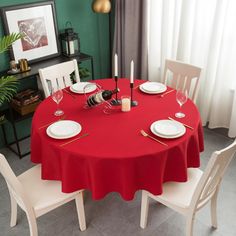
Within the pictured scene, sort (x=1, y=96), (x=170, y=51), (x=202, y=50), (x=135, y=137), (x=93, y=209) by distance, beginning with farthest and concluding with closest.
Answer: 1. (x=170, y=51)
2. (x=202, y=50)
3. (x=1, y=96)
4. (x=93, y=209)
5. (x=135, y=137)

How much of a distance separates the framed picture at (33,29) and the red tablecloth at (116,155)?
115 cm

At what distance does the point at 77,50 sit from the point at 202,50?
1.41 metres

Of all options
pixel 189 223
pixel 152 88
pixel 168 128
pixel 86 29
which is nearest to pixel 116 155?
pixel 168 128

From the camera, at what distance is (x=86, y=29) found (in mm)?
3691

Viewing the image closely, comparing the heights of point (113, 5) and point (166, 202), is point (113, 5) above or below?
above

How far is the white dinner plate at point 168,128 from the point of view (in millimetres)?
1992

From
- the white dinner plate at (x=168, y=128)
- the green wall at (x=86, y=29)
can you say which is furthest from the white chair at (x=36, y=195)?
the green wall at (x=86, y=29)

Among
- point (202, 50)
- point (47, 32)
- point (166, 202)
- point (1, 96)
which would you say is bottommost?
point (166, 202)

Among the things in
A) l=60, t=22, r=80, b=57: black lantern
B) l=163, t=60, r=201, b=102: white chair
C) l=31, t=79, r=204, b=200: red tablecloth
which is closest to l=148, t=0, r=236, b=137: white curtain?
l=163, t=60, r=201, b=102: white chair

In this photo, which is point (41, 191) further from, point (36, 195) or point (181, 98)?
point (181, 98)

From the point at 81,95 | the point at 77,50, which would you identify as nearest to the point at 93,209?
the point at 81,95

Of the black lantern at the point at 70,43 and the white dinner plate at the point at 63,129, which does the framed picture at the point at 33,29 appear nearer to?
the black lantern at the point at 70,43

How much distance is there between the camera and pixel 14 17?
9.69 feet

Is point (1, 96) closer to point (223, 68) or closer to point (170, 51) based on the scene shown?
point (170, 51)
